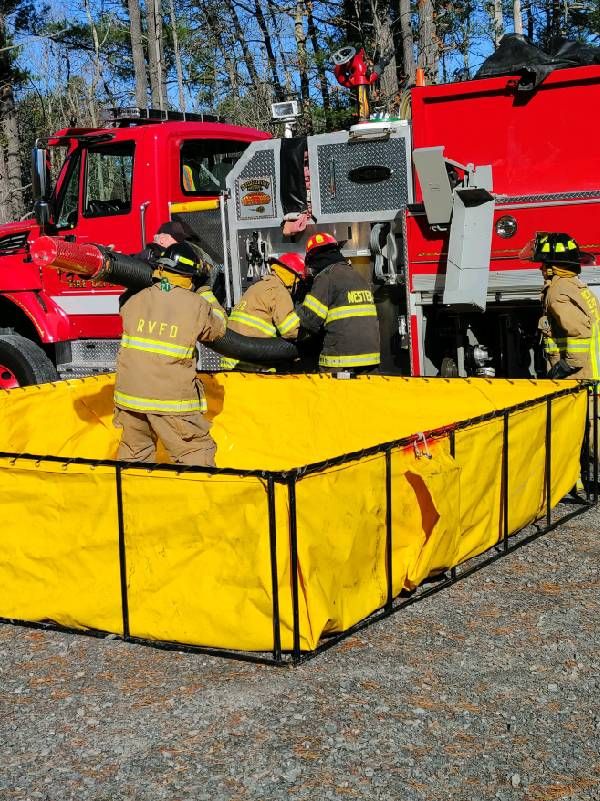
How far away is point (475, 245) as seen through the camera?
7934 millimetres

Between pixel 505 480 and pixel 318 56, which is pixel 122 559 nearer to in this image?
pixel 505 480

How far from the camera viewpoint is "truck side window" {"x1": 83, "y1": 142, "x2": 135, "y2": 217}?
9383 millimetres

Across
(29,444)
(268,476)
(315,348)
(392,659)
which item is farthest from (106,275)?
(392,659)

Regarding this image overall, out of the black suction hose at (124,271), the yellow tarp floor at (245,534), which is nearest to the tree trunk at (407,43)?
the black suction hose at (124,271)

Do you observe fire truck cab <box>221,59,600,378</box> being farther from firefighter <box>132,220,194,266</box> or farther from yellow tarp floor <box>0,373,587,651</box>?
yellow tarp floor <box>0,373,587,651</box>

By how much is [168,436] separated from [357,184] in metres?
3.45

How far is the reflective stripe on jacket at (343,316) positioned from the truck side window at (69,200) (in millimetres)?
2891

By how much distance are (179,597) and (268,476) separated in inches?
29.8

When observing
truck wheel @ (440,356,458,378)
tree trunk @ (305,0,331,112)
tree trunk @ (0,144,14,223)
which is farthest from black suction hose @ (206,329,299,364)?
tree trunk @ (305,0,331,112)

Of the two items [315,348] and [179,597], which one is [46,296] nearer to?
[315,348]

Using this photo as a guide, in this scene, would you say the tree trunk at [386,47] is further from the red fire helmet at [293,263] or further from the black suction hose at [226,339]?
the black suction hose at [226,339]

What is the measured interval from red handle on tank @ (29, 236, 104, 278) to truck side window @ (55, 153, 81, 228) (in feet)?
10.3

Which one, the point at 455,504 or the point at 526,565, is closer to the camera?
the point at 455,504

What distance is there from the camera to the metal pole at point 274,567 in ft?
14.5
